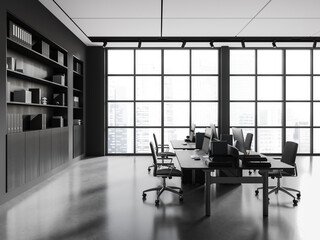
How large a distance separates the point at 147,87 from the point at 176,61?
49.4 inches

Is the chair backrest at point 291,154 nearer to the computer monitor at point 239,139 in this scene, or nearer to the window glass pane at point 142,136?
the computer monitor at point 239,139

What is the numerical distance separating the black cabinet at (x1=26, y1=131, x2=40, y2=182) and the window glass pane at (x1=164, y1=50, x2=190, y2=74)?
5.21 m

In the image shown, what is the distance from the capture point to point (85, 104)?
31.4 feet

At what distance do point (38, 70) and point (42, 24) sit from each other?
1.07 m

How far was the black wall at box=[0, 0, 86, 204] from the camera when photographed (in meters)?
4.54

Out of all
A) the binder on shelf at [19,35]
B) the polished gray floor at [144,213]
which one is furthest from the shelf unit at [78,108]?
the binder on shelf at [19,35]

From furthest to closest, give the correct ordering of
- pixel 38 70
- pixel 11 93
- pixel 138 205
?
pixel 38 70
pixel 11 93
pixel 138 205

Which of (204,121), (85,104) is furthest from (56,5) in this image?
(204,121)

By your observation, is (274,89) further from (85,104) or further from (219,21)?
(85,104)

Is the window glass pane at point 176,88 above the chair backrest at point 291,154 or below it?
above

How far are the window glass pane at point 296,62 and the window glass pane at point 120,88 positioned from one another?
16.8 feet

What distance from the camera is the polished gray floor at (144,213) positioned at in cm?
344

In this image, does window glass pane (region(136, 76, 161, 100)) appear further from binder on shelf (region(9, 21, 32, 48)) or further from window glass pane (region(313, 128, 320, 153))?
window glass pane (region(313, 128, 320, 153))

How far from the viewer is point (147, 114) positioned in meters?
9.88
